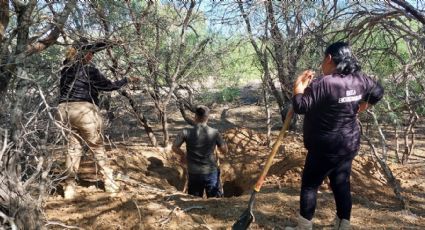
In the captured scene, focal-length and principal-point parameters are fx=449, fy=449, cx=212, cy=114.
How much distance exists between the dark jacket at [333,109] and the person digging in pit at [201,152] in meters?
2.18

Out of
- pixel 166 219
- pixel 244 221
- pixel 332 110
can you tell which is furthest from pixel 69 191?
pixel 332 110

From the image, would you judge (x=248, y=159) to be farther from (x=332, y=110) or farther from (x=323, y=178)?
(x=332, y=110)

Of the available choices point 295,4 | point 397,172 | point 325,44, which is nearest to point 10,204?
point 325,44

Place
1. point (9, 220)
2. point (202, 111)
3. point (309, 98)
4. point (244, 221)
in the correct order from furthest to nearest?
point (202, 111)
point (244, 221)
point (309, 98)
point (9, 220)

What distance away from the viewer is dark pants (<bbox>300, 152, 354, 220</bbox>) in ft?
11.4

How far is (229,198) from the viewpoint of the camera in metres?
4.77

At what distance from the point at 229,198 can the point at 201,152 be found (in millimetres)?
Result: 975

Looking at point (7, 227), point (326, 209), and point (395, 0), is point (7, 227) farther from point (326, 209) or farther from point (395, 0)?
point (395, 0)

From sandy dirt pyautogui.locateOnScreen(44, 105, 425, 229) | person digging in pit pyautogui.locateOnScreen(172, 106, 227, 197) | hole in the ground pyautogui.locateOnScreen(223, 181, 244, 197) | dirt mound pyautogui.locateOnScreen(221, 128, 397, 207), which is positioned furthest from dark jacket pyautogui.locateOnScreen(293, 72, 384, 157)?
hole in the ground pyautogui.locateOnScreen(223, 181, 244, 197)

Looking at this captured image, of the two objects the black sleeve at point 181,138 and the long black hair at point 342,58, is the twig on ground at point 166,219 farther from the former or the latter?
the long black hair at point 342,58

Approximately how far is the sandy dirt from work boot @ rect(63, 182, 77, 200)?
69 mm

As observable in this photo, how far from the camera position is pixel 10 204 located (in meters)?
2.89

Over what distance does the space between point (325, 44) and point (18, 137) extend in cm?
305

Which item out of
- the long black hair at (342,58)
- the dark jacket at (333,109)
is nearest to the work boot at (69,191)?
the dark jacket at (333,109)
